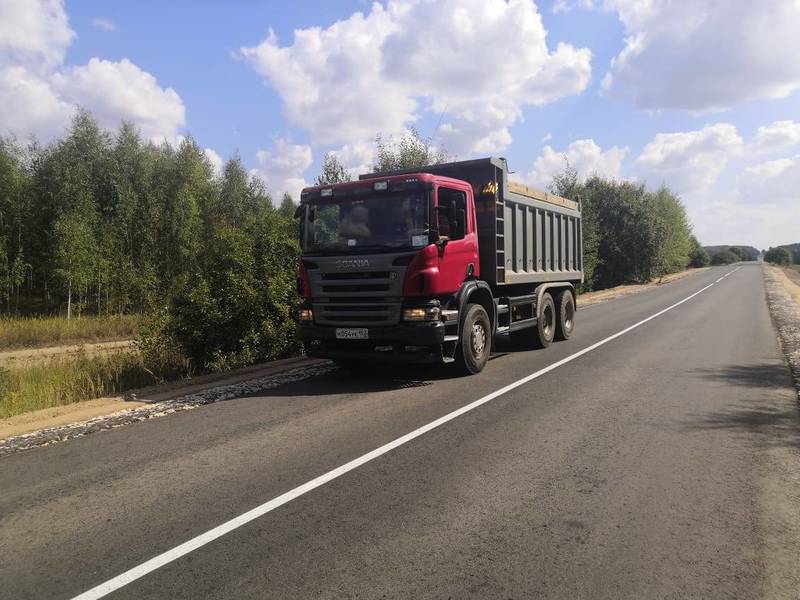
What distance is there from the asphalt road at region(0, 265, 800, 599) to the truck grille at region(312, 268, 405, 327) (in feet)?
4.09

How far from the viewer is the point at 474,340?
9.19 m

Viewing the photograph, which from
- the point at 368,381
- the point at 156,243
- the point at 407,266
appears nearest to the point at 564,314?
the point at 368,381

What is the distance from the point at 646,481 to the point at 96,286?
1227 inches

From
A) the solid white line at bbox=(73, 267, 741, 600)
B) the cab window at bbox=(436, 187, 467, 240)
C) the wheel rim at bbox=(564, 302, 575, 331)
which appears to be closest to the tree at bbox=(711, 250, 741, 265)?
the wheel rim at bbox=(564, 302, 575, 331)

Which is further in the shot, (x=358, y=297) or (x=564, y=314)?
(x=564, y=314)

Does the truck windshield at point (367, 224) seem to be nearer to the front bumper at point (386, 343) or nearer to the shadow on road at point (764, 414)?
the front bumper at point (386, 343)

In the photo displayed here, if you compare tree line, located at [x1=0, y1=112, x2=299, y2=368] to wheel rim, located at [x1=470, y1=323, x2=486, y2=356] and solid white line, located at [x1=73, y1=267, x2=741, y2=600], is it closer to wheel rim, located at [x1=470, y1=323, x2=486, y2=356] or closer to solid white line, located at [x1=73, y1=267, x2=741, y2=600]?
wheel rim, located at [x1=470, y1=323, x2=486, y2=356]

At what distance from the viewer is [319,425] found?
6.33m

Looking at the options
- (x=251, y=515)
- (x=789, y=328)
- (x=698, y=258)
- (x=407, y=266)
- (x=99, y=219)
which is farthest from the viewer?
(x=698, y=258)

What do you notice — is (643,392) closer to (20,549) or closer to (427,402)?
(427,402)

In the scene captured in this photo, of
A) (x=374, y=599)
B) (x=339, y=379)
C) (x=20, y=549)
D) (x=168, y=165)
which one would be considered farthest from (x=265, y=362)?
(x=168, y=165)

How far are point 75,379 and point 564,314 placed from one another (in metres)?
10.8

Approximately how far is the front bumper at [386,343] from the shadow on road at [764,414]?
11.4 feet

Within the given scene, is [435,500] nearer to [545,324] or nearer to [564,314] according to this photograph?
[545,324]
